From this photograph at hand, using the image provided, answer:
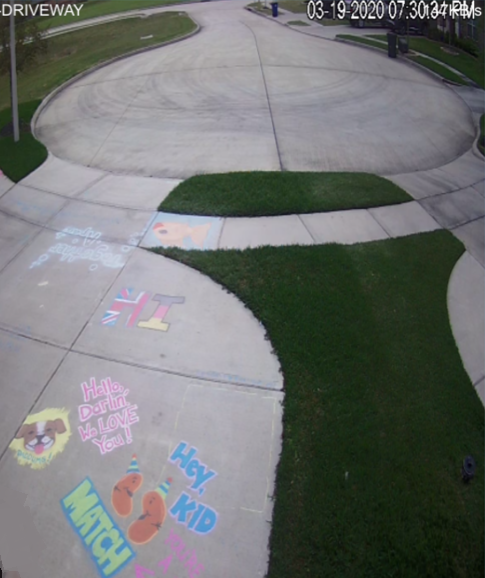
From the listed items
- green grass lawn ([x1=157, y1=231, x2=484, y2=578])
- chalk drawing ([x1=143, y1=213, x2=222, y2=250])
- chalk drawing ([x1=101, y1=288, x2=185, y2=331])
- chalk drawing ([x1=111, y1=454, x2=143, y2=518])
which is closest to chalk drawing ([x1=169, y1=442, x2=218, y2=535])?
chalk drawing ([x1=111, y1=454, x2=143, y2=518])

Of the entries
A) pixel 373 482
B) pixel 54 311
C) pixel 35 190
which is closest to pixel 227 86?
pixel 35 190

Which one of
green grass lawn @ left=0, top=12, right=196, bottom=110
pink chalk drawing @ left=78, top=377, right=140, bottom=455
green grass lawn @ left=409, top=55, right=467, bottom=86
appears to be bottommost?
pink chalk drawing @ left=78, top=377, right=140, bottom=455

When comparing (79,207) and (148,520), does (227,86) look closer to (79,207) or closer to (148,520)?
(79,207)

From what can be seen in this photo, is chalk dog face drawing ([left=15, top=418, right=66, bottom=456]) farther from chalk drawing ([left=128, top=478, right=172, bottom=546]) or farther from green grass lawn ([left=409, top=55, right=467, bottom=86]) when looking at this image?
green grass lawn ([left=409, top=55, right=467, bottom=86])

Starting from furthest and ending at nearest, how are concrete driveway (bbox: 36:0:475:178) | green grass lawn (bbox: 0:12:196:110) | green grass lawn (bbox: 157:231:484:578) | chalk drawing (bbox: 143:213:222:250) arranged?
green grass lawn (bbox: 0:12:196:110), concrete driveway (bbox: 36:0:475:178), chalk drawing (bbox: 143:213:222:250), green grass lawn (bbox: 157:231:484:578)

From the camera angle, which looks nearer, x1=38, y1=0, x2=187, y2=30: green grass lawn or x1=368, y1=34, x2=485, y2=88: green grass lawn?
x1=368, y1=34, x2=485, y2=88: green grass lawn

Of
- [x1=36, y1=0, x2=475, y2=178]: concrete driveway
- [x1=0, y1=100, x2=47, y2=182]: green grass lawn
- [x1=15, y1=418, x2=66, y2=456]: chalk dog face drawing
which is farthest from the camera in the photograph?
[x1=36, y1=0, x2=475, y2=178]: concrete driveway
